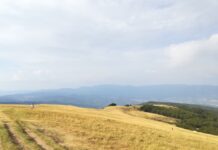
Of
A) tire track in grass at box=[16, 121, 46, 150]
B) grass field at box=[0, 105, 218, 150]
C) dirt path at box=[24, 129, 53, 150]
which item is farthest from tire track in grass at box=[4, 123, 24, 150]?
dirt path at box=[24, 129, 53, 150]

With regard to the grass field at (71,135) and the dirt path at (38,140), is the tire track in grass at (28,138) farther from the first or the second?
the dirt path at (38,140)

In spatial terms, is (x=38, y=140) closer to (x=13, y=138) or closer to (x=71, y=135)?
(x=13, y=138)

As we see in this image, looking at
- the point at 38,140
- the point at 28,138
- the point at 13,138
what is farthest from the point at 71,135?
the point at 13,138

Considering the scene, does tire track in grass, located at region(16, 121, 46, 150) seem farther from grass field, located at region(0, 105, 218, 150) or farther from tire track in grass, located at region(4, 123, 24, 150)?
tire track in grass, located at region(4, 123, 24, 150)

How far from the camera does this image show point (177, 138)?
56.8 meters

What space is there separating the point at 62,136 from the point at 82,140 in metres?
2.50

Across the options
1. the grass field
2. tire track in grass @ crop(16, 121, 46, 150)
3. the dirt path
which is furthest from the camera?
the grass field

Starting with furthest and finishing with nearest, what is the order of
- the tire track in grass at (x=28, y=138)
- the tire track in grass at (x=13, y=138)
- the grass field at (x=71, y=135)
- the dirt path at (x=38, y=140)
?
the grass field at (x=71, y=135)
the dirt path at (x=38, y=140)
the tire track in grass at (x=28, y=138)
the tire track in grass at (x=13, y=138)

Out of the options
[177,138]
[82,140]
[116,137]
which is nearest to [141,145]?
[116,137]

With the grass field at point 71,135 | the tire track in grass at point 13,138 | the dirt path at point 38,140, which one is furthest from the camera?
the grass field at point 71,135

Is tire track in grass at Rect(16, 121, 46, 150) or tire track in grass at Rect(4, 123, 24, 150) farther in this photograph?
tire track in grass at Rect(16, 121, 46, 150)

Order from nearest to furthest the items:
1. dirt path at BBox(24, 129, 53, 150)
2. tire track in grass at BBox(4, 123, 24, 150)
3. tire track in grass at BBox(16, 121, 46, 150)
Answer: tire track in grass at BBox(4, 123, 24, 150)
tire track in grass at BBox(16, 121, 46, 150)
dirt path at BBox(24, 129, 53, 150)

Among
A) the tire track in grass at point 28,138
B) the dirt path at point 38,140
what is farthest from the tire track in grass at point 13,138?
the dirt path at point 38,140

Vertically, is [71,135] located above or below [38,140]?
above
